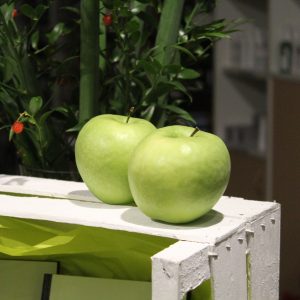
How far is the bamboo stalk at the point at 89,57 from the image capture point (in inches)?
51.9

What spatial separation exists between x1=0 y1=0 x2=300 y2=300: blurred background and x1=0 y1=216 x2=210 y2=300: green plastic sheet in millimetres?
1819

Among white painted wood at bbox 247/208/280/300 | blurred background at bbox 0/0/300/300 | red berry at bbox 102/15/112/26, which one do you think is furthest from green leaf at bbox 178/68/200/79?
blurred background at bbox 0/0/300/300

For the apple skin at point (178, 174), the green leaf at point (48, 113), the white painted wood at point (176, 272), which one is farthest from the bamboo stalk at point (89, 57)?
the white painted wood at point (176, 272)

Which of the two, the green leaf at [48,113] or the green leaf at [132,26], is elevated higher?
the green leaf at [132,26]

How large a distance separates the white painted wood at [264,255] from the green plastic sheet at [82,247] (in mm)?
121

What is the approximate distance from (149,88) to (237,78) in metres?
2.67

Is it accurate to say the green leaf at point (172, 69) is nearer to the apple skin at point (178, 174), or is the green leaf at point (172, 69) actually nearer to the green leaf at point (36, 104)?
the green leaf at point (36, 104)

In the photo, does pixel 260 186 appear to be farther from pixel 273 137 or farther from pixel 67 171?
pixel 67 171

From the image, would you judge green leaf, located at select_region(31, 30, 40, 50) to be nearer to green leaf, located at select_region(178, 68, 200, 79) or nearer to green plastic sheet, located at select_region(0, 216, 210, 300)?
green leaf, located at select_region(178, 68, 200, 79)

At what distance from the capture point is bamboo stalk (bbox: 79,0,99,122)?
1.32 m

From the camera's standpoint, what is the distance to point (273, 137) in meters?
3.51

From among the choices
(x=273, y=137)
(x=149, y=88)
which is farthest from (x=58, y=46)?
(x=273, y=137)

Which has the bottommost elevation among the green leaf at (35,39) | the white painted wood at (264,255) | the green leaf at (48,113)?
the white painted wood at (264,255)

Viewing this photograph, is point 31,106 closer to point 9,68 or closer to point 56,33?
point 9,68
